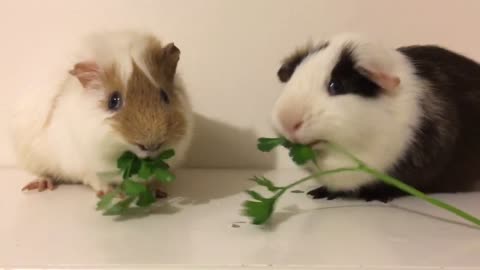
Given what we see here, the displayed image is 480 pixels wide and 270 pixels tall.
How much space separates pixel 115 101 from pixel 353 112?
442mm

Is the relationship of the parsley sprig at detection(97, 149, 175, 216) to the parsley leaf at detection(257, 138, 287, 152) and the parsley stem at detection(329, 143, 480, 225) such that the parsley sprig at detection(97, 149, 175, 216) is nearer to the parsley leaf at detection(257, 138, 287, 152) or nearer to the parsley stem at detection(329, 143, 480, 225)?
the parsley leaf at detection(257, 138, 287, 152)

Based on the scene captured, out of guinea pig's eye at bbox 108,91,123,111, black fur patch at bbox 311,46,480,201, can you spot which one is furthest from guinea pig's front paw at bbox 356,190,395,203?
guinea pig's eye at bbox 108,91,123,111

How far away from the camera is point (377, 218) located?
39.3 inches

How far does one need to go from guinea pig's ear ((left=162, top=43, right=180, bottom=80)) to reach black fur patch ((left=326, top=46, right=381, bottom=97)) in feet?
1.05

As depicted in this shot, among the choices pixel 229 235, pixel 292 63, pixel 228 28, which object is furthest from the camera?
pixel 228 28

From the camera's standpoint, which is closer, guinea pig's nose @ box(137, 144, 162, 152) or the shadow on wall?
guinea pig's nose @ box(137, 144, 162, 152)

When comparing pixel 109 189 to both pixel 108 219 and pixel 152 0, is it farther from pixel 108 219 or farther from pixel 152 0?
pixel 152 0

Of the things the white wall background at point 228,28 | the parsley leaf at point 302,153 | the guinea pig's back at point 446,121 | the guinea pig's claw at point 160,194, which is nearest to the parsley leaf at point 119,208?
the guinea pig's claw at point 160,194

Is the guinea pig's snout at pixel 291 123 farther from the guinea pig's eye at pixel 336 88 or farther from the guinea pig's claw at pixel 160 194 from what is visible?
the guinea pig's claw at pixel 160 194

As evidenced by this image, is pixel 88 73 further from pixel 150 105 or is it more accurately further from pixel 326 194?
pixel 326 194

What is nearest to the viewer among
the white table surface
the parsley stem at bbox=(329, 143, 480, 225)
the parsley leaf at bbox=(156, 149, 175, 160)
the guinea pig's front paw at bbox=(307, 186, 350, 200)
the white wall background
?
the white table surface

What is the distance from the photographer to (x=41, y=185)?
1.20 metres

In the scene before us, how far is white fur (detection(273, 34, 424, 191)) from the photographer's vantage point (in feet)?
3.22

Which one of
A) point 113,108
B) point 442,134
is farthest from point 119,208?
point 442,134
